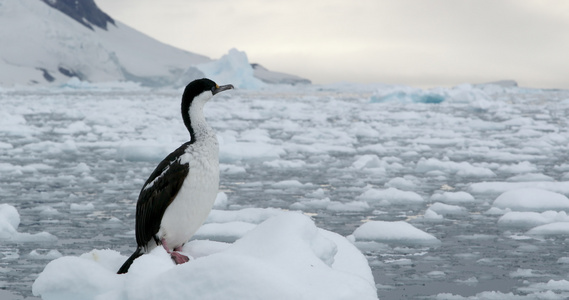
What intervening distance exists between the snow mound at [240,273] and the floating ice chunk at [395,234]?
2.49 m

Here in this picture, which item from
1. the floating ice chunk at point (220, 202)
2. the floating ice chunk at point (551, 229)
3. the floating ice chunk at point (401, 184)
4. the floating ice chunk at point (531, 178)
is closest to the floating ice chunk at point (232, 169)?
the floating ice chunk at point (401, 184)

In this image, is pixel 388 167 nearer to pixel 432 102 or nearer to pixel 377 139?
pixel 377 139

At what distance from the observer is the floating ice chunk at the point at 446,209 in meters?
7.77

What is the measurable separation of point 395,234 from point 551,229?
61.3 inches

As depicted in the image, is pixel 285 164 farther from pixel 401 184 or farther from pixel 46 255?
pixel 46 255

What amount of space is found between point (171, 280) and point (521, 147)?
558 inches

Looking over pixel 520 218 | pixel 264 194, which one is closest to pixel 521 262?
pixel 520 218

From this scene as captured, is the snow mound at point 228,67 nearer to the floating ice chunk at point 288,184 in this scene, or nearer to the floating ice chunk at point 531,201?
the floating ice chunk at point 288,184

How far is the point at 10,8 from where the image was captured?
101875mm

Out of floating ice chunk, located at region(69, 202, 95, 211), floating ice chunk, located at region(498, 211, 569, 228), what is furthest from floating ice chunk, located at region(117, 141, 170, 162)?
floating ice chunk, located at region(498, 211, 569, 228)

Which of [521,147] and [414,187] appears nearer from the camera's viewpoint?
[414,187]

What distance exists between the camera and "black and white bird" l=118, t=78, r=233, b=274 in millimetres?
3824

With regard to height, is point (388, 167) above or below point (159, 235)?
below

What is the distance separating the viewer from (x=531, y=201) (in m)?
7.85
